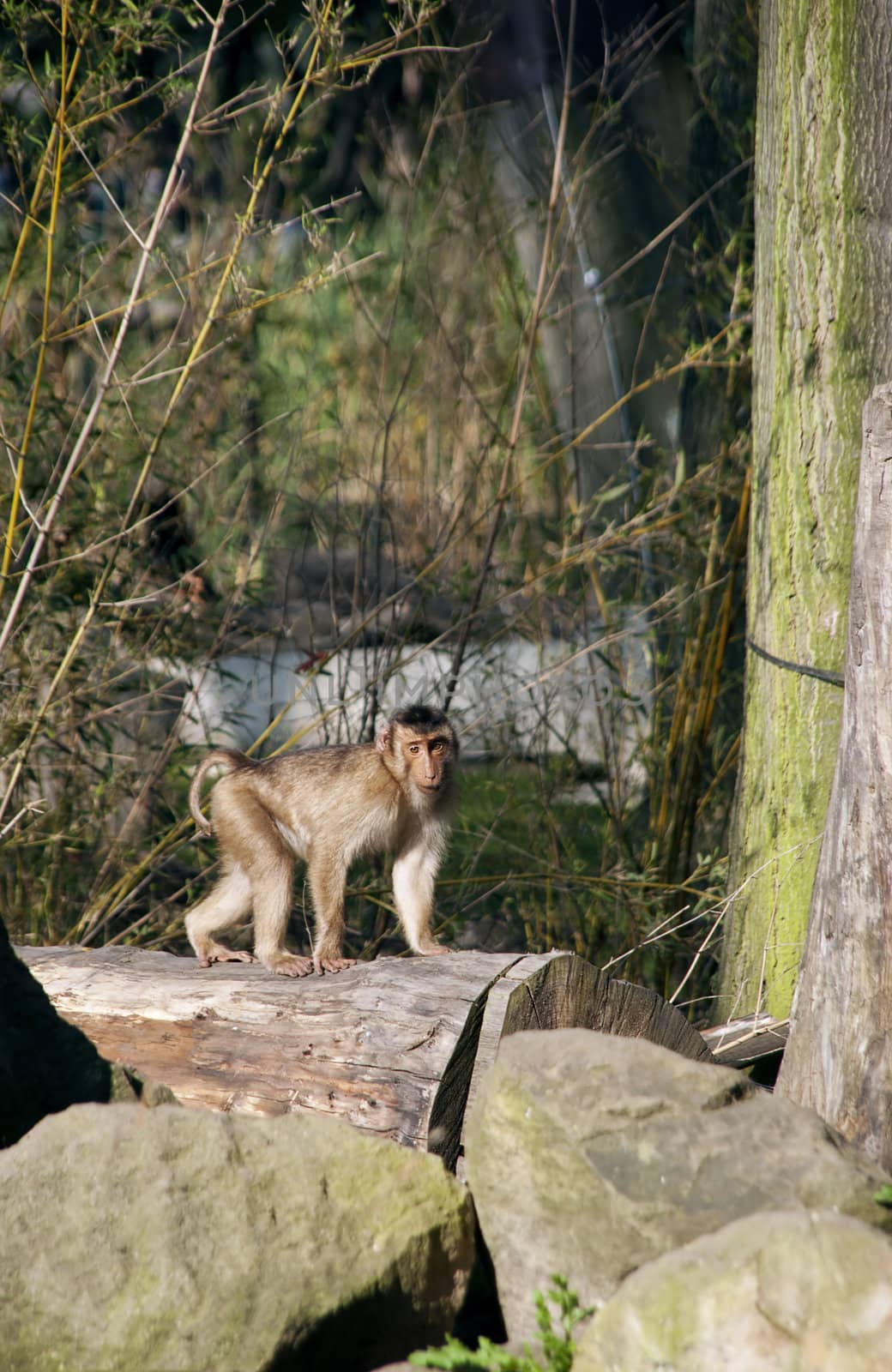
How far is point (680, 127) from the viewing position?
7.43 metres

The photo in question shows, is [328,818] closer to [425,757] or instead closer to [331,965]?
[425,757]

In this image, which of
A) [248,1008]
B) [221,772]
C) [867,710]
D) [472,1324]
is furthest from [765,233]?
[472,1324]

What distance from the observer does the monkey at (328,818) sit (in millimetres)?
4742

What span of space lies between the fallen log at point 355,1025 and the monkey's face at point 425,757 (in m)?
0.94

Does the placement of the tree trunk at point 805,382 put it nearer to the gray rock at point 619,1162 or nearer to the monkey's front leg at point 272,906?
the monkey's front leg at point 272,906

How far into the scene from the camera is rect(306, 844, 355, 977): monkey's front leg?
4461mm

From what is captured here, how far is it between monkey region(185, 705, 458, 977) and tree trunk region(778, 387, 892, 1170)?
1660 millimetres

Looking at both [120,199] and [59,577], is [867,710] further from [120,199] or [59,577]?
[120,199]

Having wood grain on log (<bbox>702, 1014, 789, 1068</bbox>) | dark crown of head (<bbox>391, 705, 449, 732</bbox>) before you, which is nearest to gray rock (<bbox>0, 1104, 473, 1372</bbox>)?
wood grain on log (<bbox>702, 1014, 789, 1068</bbox>)

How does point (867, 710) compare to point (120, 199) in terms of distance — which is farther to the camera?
point (120, 199)

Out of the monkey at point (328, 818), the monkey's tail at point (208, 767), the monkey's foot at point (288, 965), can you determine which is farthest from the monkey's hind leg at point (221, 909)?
the monkey's foot at point (288, 965)

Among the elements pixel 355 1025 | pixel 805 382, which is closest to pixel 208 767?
pixel 355 1025

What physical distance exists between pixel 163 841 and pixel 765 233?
126 inches

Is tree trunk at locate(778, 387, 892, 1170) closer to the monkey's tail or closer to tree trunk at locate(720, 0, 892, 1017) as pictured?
tree trunk at locate(720, 0, 892, 1017)
